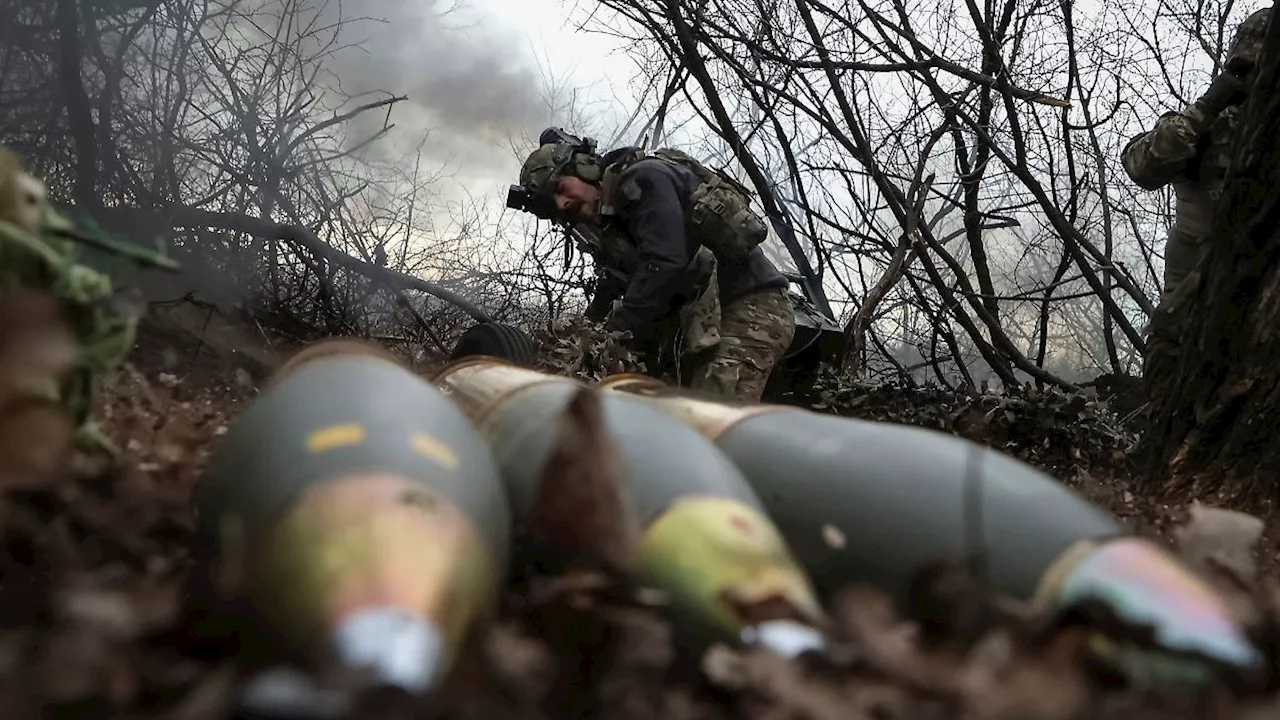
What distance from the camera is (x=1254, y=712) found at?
0.61 meters

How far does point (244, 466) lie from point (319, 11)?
4.10m

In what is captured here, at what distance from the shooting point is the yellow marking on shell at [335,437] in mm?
813

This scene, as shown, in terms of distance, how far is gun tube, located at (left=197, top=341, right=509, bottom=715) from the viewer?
653mm

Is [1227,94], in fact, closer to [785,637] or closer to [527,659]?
[785,637]

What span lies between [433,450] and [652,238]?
3.10m

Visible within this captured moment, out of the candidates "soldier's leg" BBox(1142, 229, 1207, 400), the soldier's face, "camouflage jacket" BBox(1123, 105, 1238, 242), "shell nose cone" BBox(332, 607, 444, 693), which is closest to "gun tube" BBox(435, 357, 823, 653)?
"shell nose cone" BBox(332, 607, 444, 693)

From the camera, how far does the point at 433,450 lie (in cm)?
84

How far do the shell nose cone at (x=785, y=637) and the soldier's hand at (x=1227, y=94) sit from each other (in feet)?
10.6

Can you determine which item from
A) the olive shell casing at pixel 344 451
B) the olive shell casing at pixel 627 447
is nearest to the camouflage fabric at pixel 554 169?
the olive shell casing at pixel 627 447

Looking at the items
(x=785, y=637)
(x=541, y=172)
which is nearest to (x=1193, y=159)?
(x=541, y=172)

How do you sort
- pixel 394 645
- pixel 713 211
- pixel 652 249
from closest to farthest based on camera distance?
pixel 394 645 → pixel 652 249 → pixel 713 211

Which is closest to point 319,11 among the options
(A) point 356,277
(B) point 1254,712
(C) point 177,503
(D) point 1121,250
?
(A) point 356,277

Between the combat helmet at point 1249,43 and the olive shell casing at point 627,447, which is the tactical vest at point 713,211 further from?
the olive shell casing at point 627,447

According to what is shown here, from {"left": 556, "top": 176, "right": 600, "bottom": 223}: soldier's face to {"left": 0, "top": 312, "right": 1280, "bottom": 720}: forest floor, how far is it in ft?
10.7
